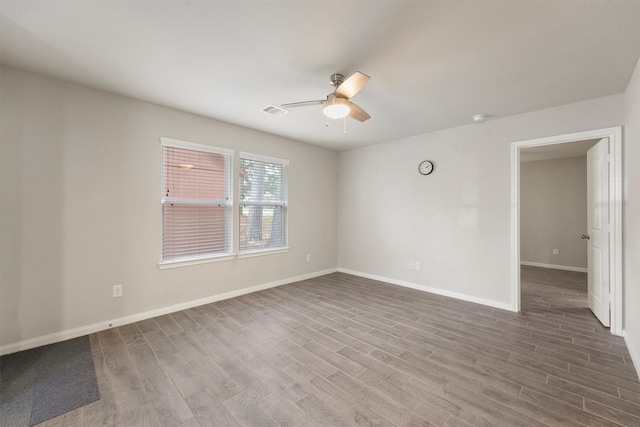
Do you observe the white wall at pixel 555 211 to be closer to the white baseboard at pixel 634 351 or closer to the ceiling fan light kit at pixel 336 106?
the white baseboard at pixel 634 351

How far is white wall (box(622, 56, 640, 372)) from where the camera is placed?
216 cm

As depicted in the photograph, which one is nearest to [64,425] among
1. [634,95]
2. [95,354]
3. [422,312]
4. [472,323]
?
[95,354]

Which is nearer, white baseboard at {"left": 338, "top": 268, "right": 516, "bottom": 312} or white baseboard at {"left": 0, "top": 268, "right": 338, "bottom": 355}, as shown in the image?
white baseboard at {"left": 0, "top": 268, "right": 338, "bottom": 355}

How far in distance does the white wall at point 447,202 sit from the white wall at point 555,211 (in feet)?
12.1

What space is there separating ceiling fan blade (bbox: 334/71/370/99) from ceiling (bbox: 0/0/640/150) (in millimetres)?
241

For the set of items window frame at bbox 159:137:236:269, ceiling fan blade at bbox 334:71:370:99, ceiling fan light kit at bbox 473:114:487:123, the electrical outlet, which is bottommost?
the electrical outlet

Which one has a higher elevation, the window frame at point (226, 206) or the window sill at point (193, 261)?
the window frame at point (226, 206)

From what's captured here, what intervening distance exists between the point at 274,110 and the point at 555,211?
21.8ft

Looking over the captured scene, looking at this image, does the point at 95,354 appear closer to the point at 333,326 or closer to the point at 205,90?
the point at 333,326

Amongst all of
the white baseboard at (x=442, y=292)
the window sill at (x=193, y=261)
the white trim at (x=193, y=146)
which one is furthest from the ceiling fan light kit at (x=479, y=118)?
the window sill at (x=193, y=261)

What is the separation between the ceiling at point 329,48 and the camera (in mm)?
1667

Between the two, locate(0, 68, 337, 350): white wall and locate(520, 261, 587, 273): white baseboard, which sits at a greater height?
locate(0, 68, 337, 350): white wall

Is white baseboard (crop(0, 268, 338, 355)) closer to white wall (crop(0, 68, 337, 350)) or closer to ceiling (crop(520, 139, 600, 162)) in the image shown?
white wall (crop(0, 68, 337, 350))

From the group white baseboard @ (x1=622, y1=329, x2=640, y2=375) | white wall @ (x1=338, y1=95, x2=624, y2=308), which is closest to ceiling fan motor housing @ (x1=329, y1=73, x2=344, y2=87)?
white wall @ (x1=338, y1=95, x2=624, y2=308)
